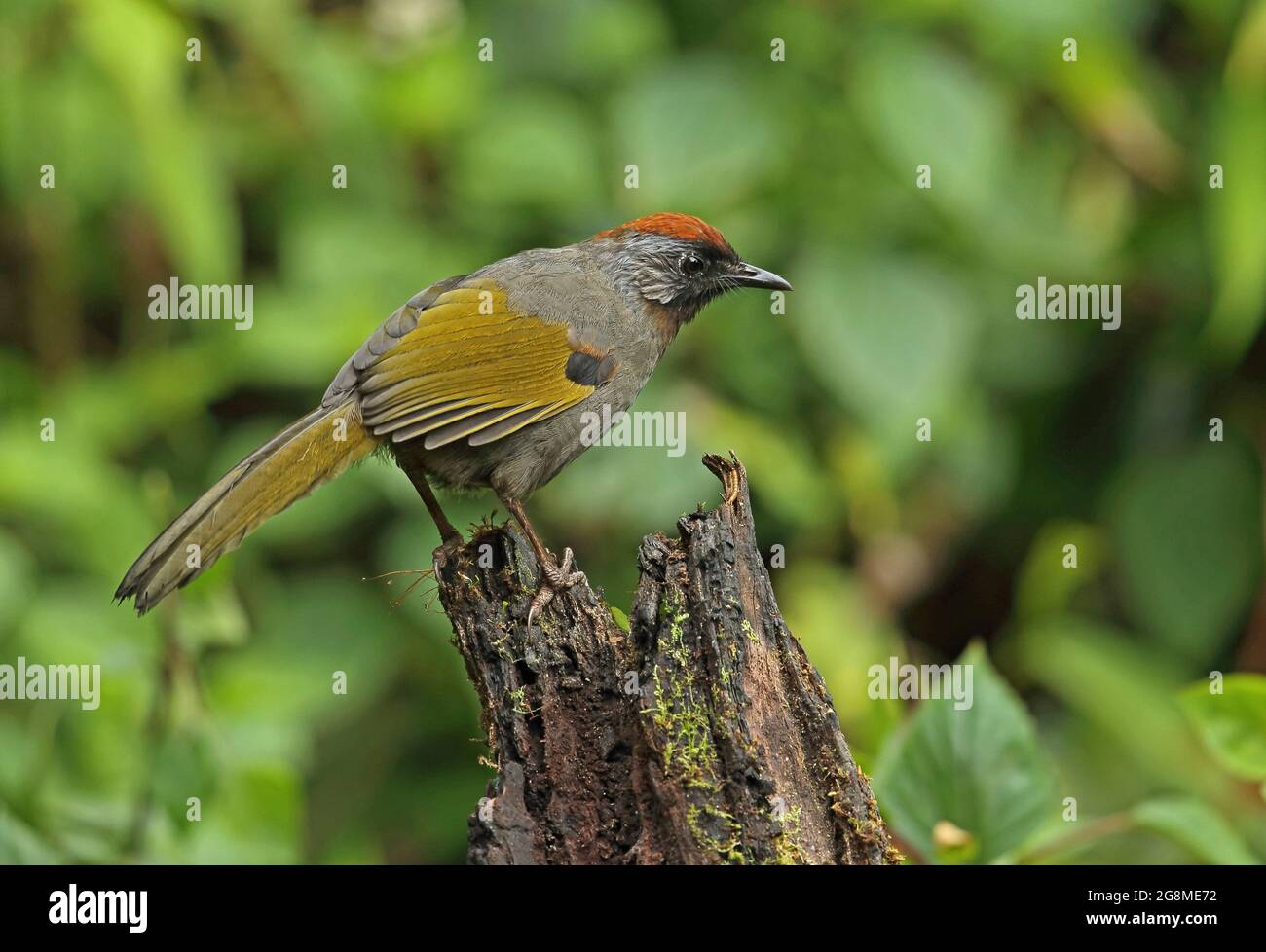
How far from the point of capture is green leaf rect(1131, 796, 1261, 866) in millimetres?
2889

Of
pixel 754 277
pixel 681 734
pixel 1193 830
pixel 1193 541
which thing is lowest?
pixel 1193 830

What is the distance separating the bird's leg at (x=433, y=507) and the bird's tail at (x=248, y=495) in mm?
204

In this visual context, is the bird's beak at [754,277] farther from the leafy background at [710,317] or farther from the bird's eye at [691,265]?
the leafy background at [710,317]

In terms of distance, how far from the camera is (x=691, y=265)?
14.2ft

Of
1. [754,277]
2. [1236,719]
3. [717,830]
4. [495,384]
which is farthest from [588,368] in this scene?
[1236,719]

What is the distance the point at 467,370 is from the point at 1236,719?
201 cm

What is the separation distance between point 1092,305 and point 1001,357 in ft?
1.41

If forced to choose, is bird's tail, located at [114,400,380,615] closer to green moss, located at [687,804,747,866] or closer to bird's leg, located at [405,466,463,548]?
bird's leg, located at [405,466,463,548]

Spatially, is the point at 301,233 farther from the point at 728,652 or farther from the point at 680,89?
the point at 728,652

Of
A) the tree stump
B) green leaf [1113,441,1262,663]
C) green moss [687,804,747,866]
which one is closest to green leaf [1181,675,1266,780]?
the tree stump

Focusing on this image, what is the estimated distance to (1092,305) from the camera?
598 cm

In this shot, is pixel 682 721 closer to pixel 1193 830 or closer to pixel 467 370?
pixel 1193 830

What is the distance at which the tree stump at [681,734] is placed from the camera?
2582 mm
